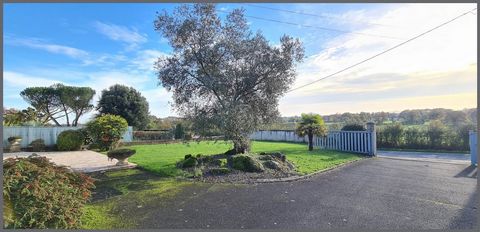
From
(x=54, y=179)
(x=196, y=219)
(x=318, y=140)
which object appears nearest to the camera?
(x=54, y=179)

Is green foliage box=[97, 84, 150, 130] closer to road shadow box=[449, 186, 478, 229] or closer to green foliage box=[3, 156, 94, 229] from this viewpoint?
green foliage box=[3, 156, 94, 229]

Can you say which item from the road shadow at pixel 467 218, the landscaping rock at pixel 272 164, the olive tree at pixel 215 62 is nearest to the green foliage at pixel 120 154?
the olive tree at pixel 215 62

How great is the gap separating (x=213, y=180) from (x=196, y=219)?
9.57ft

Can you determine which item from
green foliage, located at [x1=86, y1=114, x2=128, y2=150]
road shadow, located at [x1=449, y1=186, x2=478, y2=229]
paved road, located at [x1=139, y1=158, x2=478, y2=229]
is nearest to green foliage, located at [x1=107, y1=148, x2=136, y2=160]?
paved road, located at [x1=139, y1=158, x2=478, y2=229]

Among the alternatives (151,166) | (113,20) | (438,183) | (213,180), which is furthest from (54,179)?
(438,183)

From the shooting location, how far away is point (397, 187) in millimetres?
6668

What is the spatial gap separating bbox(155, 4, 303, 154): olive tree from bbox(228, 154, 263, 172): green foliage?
1.00 metres

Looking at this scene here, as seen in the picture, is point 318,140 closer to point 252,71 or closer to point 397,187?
point 252,71

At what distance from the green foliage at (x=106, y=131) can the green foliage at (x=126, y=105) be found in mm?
9228

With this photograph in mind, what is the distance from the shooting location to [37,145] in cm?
1756

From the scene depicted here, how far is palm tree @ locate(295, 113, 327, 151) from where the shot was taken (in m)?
14.5

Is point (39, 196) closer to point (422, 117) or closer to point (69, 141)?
point (69, 141)

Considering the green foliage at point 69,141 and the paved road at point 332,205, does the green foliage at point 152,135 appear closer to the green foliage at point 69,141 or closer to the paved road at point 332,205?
the green foliage at point 69,141

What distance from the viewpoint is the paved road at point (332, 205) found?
4.32m
